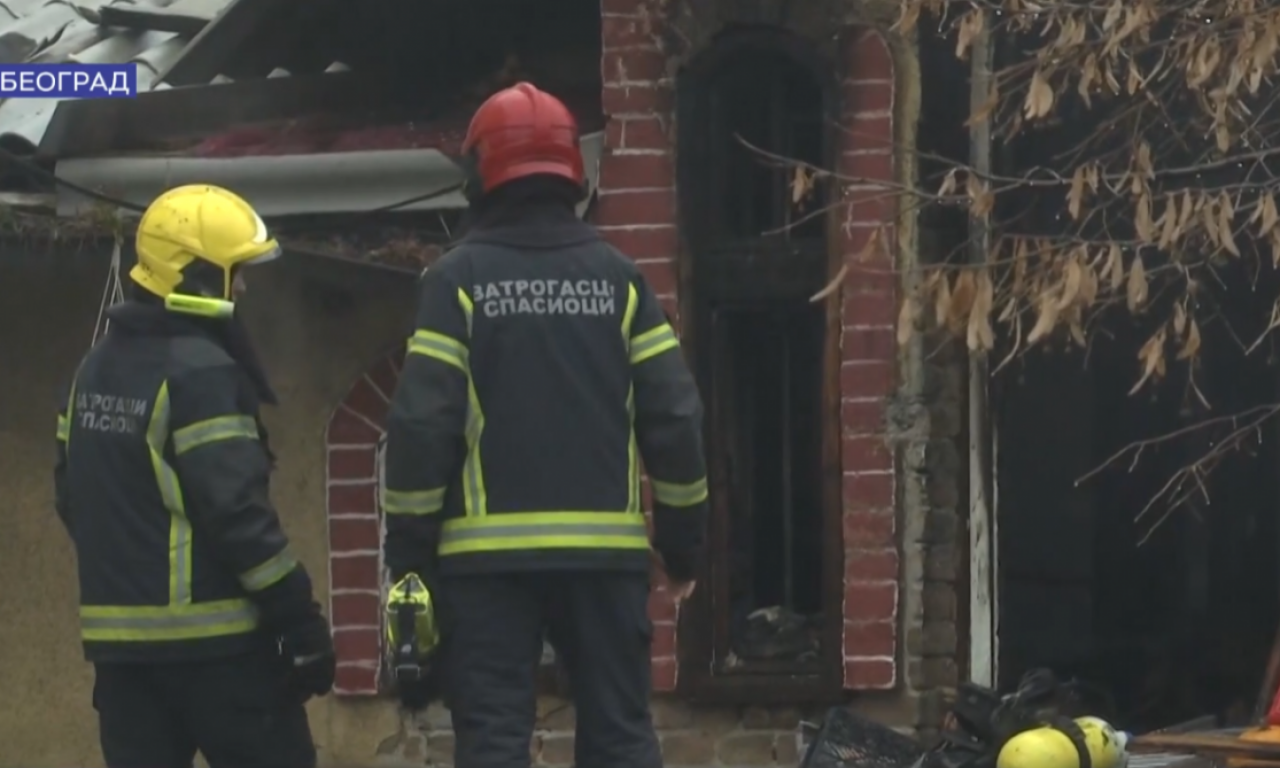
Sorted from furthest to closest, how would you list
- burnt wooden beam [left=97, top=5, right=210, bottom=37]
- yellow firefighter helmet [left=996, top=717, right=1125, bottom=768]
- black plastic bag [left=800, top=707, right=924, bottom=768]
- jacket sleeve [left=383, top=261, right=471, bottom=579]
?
1. burnt wooden beam [left=97, top=5, right=210, bottom=37]
2. black plastic bag [left=800, top=707, right=924, bottom=768]
3. yellow firefighter helmet [left=996, top=717, right=1125, bottom=768]
4. jacket sleeve [left=383, top=261, right=471, bottom=579]

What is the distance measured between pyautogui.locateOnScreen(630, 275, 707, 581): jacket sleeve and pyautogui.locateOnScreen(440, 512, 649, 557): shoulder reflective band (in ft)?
0.51

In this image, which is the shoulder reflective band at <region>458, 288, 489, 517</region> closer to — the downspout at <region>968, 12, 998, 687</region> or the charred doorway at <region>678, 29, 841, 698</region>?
the charred doorway at <region>678, 29, 841, 698</region>

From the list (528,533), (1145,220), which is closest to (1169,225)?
(1145,220)

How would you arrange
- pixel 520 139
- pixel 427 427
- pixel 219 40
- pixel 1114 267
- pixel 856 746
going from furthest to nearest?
pixel 219 40, pixel 856 746, pixel 1114 267, pixel 520 139, pixel 427 427

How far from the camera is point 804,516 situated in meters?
7.54

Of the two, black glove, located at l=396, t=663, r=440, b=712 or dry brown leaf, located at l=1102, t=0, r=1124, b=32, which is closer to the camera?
black glove, located at l=396, t=663, r=440, b=712

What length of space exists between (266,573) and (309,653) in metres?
0.21

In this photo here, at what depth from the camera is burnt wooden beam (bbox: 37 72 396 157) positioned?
7680mm

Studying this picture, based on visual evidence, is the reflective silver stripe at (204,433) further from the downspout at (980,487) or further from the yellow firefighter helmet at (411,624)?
the downspout at (980,487)

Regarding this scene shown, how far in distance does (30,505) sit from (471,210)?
3.03 m

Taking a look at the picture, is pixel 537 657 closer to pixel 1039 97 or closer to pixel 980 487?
pixel 1039 97

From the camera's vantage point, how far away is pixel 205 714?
5.66 metres

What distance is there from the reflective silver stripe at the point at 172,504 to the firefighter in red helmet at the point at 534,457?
22.2 inches
